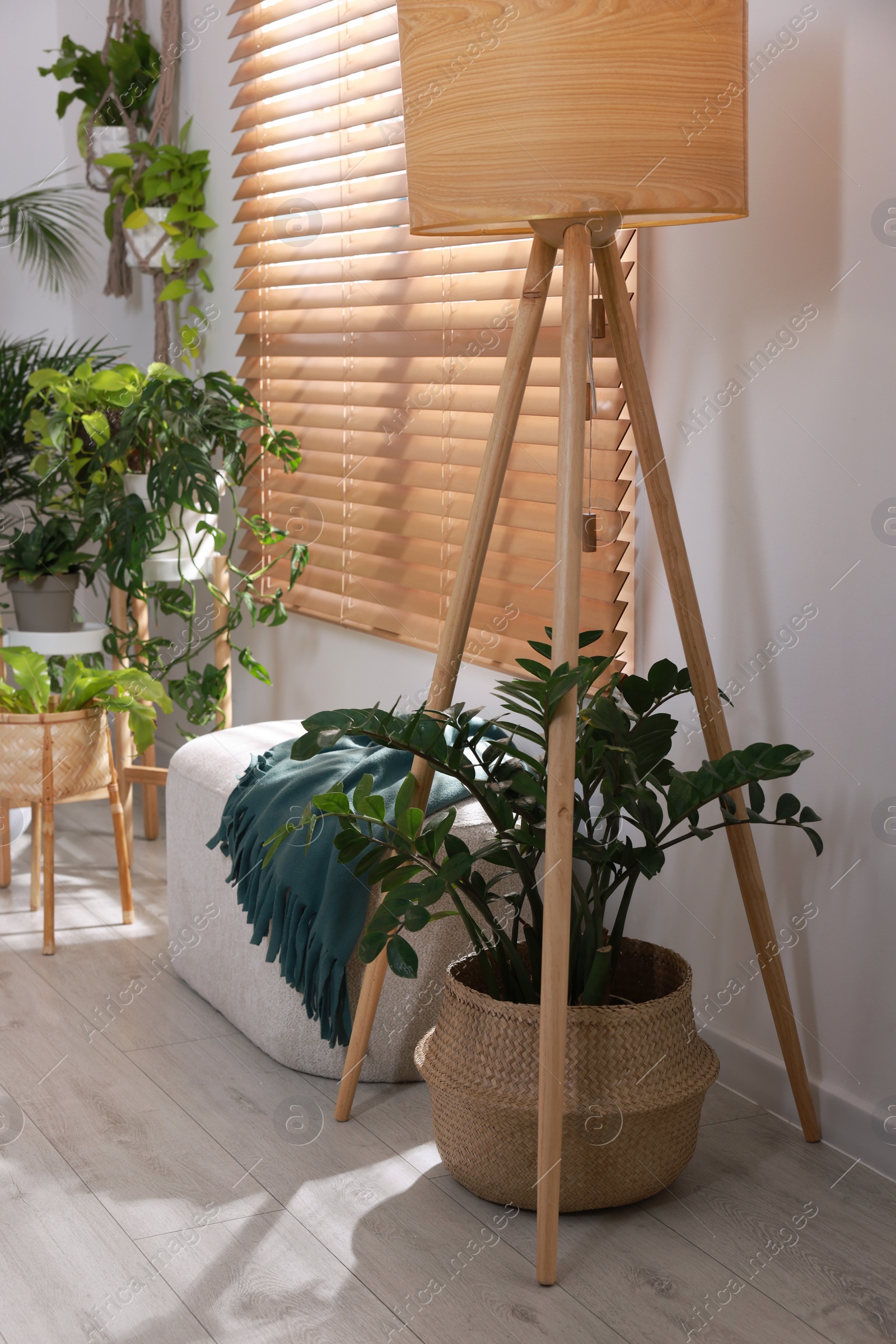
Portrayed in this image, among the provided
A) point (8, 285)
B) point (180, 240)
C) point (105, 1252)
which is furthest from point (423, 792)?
point (8, 285)

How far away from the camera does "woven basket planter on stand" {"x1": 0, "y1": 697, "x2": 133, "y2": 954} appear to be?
2355mm

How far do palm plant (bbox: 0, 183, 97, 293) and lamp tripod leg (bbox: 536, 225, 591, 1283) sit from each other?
8.44 feet

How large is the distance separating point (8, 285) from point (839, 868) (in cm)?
302

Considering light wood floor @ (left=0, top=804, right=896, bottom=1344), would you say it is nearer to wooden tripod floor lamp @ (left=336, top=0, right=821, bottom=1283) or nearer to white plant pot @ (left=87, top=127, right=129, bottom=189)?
wooden tripod floor lamp @ (left=336, top=0, right=821, bottom=1283)

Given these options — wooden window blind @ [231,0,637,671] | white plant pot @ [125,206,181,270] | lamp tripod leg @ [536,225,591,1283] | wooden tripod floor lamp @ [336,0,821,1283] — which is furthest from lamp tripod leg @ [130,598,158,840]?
lamp tripod leg @ [536,225,591,1283]

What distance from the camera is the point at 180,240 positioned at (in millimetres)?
3209

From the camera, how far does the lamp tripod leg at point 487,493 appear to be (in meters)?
1.59

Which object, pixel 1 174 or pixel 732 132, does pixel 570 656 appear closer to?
pixel 732 132

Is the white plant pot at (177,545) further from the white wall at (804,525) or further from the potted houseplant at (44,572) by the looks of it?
the white wall at (804,525)

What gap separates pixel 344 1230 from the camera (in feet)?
5.04

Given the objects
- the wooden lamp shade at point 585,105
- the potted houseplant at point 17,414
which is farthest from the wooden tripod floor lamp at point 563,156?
the potted houseplant at point 17,414

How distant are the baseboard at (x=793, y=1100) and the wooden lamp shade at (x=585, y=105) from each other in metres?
1.15

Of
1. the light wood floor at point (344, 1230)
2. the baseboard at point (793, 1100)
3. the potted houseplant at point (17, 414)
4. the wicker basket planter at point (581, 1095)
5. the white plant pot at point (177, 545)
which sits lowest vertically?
the light wood floor at point (344, 1230)

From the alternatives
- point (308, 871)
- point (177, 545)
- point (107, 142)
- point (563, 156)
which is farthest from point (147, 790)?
point (563, 156)
